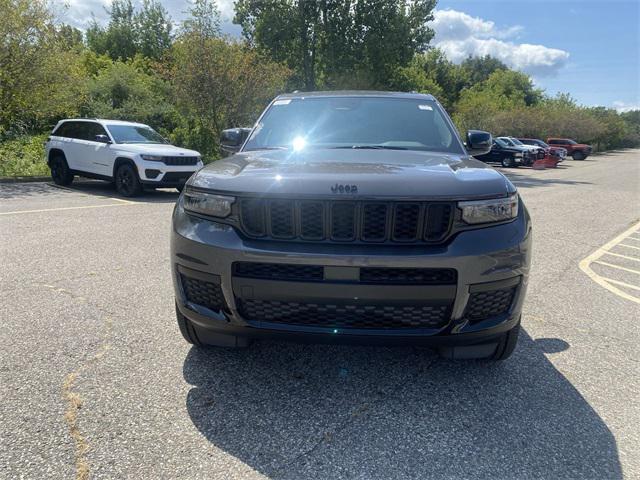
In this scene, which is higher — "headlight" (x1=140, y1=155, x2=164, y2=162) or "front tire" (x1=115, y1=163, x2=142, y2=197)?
"headlight" (x1=140, y1=155, x2=164, y2=162)

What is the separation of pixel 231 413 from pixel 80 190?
11471 millimetres

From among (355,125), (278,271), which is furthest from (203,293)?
(355,125)


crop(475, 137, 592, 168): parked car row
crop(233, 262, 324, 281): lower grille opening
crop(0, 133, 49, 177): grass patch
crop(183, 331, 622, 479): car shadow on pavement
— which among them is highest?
crop(233, 262, 324, 281): lower grille opening

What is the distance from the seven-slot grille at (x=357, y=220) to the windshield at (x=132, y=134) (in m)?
10.5

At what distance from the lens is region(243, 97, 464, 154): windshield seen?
140 inches

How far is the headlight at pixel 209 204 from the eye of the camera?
2.47 meters

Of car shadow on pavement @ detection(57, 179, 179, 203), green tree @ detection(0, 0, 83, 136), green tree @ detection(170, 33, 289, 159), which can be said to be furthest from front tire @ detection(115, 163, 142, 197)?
green tree @ detection(170, 33, 289, 159)

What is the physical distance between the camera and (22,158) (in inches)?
632

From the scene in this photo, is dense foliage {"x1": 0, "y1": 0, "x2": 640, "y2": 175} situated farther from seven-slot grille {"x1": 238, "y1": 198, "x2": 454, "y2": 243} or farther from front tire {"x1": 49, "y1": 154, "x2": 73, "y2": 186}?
seven-slot grille {"x1": 238, "y1": 198, "x2": 454, "y2": 243}

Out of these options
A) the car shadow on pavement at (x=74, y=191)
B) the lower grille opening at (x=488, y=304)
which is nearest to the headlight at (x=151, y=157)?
the car shadow on pavement at (x=74, y=191)

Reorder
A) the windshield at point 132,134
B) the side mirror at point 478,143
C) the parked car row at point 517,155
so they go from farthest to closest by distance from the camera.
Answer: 1. the parked car row at point 517,155
2. the windshield at point 132,134
3. the side mirror at point 478,143

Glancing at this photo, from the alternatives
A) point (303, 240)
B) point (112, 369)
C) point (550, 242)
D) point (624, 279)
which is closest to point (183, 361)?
point (112, 369)

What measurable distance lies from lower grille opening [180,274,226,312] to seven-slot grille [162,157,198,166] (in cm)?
912

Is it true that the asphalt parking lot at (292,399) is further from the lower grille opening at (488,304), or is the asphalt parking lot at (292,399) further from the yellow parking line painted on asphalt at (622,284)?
the yellow parking line painted on asphalt at (622,284)
